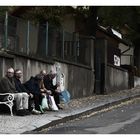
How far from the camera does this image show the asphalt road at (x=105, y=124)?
12.7 m

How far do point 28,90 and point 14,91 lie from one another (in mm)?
879

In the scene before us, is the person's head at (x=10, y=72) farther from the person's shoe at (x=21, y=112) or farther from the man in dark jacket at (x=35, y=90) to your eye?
the person's shoe at (x=21, y=112)

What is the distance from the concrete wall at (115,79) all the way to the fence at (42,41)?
238 cm

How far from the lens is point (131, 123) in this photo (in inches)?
569

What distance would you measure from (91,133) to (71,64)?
33.4ft

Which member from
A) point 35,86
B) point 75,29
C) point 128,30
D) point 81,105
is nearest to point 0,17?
point 35,86

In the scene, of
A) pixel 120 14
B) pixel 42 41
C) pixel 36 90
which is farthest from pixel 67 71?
pixel 120 14

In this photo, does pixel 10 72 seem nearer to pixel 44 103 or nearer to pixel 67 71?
pixel 44 103

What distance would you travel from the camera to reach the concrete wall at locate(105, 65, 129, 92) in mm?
27114

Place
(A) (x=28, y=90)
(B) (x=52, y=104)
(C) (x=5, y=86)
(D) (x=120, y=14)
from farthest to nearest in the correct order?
(D) (x=120, y=14) < (B) (x=52, y=104) < (A) (x=28, y=90) < (C) (x=5, y=86)

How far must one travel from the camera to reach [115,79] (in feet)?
94.6

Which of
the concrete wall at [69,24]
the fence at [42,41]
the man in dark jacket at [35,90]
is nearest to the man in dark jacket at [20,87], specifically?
the man in dark jacket at [35,90]

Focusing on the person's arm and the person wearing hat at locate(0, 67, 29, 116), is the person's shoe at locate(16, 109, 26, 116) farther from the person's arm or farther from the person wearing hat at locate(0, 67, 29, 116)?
the person's arm

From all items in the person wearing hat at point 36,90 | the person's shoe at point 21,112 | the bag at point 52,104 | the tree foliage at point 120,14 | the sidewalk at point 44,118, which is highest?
the tree foliage at point 120,14
